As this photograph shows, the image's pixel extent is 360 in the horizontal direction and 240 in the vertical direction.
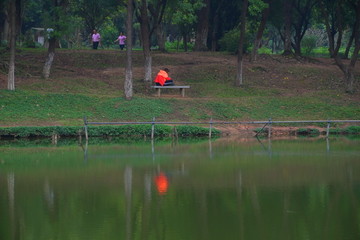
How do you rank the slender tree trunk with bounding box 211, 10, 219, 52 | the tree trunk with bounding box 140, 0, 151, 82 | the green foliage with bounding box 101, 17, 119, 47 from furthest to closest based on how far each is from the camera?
the green foliage with bounding box 101, 17, 119, 47 < the slender tree trunk with bounding box 211, 10, 219, 52 < the tree trunk with bounding box 140, 0, 151, 82

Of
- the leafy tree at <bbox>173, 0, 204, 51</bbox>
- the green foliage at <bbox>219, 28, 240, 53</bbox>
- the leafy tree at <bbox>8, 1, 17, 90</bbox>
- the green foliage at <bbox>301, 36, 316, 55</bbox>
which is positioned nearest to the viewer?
the leafy tree at <bbox>8, 1, 17, 90</bbox>

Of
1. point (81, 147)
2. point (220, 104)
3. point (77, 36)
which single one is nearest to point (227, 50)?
point (220, 104)

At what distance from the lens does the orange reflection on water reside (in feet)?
68.8

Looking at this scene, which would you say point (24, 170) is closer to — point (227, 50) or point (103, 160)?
point (103, 160)

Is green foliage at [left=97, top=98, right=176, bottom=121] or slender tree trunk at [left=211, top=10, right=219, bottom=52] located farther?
slender tree trunk at [left=211, top=10, right=219, bottom=52]

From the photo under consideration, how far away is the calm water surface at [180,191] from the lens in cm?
1602

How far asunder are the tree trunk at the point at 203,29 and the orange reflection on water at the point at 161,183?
28.2m

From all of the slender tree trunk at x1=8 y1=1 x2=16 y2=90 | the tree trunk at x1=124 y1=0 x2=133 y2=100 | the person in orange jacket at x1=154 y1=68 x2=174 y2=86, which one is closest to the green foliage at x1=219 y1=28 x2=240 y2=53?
the person in orange jacket at x1=154 y1=68 x2=174 y2=86

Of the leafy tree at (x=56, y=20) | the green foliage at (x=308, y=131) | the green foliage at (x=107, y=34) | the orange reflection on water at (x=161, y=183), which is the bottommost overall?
the green foliage at (x=308, y=131)

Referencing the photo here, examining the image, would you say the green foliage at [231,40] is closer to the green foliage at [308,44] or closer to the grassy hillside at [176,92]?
the grassy hillside at [176,92]

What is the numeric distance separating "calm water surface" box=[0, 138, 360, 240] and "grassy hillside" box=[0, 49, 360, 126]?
487cm

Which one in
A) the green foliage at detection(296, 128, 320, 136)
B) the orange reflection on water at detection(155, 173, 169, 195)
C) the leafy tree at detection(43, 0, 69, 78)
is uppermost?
the leafy tree at detection(43, 0, 69, 78)

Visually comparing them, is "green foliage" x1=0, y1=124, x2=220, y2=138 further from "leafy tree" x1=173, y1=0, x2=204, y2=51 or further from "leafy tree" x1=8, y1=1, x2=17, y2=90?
"leafy tree" x1=173, y1=0, x2=204, y2=51

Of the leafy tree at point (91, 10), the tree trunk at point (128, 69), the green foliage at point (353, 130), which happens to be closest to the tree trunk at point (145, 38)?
the tree trunk at point (128, 69)
